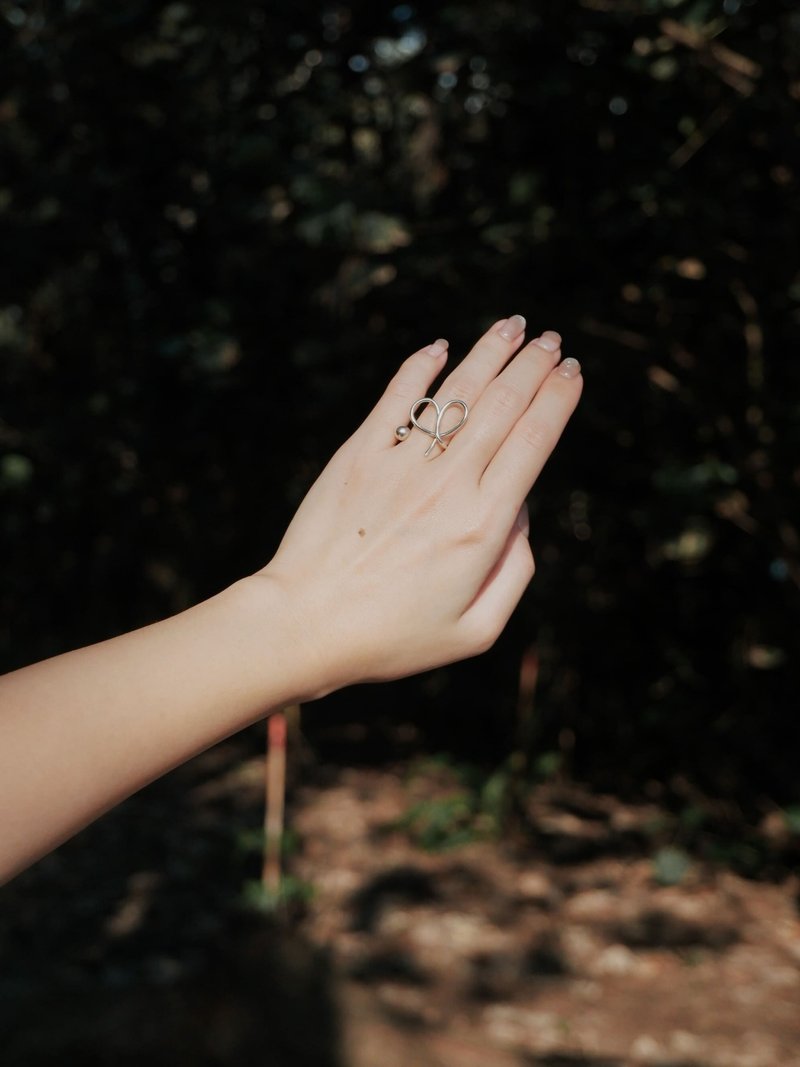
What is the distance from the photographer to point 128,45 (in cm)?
309

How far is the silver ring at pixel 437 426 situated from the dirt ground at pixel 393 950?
7.45 feet

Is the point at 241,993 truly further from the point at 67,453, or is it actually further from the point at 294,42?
the point at 294,42

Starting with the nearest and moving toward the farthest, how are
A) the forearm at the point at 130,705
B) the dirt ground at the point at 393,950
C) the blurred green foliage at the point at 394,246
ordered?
the forearm at the point at 130,705 < the blurred green foliage at the point at 394,246 < the dirt ground at the point at 393,950

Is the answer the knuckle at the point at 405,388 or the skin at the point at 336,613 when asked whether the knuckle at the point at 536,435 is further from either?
the knuckle at the point at 405,388

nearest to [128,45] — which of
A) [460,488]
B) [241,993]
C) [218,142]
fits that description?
[218,142]

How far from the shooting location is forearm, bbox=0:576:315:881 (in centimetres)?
90

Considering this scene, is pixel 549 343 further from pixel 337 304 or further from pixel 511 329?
pixel 337 304

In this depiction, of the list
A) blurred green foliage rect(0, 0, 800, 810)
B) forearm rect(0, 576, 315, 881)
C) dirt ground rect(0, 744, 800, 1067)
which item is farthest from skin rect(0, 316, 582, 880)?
dirt ground rect(0, 744, 800, 1067)

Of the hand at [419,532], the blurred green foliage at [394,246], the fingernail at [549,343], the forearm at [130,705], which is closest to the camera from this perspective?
the forearm at [130,705]

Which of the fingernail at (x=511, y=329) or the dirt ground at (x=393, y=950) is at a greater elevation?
the fingernail at (x=511, y=329)

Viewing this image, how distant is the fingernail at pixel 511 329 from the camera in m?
1.20

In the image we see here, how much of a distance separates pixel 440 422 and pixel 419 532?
125 millimetres

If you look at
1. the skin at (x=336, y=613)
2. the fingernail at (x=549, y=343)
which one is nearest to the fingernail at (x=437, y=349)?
the skin at (x=336, y=613)

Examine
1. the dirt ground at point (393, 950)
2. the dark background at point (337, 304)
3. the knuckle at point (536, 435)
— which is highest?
the knuckle at point (536, 435)
